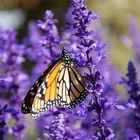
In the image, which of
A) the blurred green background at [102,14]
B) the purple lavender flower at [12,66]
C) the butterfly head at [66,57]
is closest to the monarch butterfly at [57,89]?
the butterfly head at [66,57]

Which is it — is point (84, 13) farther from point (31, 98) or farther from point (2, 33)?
point (2, 33)

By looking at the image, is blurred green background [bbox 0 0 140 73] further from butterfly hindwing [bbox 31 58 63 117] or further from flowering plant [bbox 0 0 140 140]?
Answer: butterfly hindwing [bbox 31 58 63 117]

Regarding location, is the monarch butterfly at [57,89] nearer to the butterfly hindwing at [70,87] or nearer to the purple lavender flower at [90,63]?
the butterfly hindwing at [70,87]

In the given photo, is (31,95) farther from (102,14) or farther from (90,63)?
(102,14)

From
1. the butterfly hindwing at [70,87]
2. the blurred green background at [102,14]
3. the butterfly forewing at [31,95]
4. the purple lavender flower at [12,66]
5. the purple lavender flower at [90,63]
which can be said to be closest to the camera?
the purple lavender flower at [90,63]

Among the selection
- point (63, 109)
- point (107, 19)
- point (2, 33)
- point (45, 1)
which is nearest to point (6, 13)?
point (45, 1)
